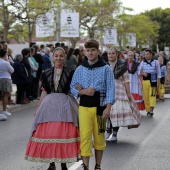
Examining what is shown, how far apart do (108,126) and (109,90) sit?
389 cm

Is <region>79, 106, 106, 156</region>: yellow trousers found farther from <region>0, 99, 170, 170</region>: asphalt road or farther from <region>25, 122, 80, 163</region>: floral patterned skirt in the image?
<region>0, 99, 170, 170</region>: asphalt road

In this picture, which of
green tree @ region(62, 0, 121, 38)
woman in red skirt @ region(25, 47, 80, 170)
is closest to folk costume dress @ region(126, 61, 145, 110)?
woman in red skirt @ region(25, 47, 80, 170)

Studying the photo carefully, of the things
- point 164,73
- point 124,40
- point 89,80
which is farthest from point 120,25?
point 89,80

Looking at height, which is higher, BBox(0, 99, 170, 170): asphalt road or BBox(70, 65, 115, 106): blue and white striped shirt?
BBox(70, 65, 115, 106): blue and white striped shirt

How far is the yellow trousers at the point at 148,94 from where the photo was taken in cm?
1551

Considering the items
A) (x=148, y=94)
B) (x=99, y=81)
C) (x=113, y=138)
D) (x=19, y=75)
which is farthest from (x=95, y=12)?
(x=99, y=81)

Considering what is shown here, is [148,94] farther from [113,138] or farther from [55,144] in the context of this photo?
[55,144]

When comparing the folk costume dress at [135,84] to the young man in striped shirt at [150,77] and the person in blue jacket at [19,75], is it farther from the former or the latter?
the person in blue jacket at [19,75]

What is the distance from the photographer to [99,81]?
7289 millimetres

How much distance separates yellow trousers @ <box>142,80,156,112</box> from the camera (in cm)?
1551

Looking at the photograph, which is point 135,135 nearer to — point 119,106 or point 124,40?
point 119,106

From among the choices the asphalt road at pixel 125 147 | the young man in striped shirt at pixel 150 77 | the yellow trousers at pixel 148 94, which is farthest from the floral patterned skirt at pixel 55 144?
the yellow trousers at pixel 148 94

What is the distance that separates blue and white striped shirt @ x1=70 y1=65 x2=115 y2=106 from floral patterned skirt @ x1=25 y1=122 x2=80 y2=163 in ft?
1.55

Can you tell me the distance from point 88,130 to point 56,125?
412 millimetres
